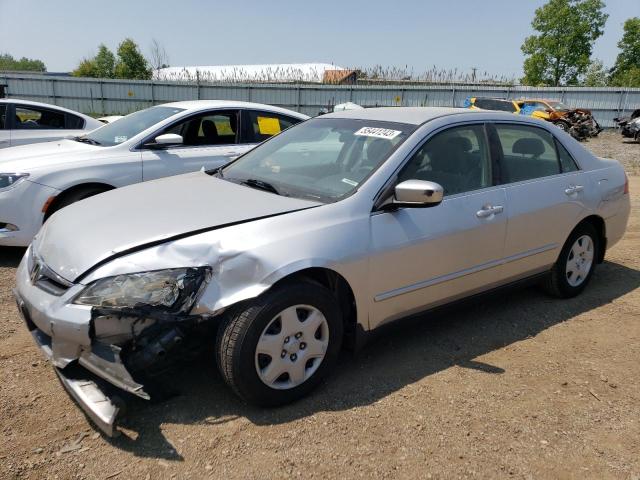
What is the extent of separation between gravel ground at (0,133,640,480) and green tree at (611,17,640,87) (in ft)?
175

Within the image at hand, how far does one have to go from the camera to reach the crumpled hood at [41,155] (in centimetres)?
502

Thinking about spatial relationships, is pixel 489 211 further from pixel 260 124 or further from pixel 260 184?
pixel 260 124

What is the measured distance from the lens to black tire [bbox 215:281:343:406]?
2582mm

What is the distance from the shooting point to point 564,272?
4.42 metres

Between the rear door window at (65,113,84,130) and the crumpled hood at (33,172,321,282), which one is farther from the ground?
the rear door window at (65,113,84,130)

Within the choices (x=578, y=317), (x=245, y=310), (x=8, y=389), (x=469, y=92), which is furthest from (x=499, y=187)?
(x=469, y=92)

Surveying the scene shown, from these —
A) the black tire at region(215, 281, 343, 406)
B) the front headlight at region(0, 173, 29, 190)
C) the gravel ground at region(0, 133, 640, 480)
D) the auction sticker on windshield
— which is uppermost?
the auction sticker on windshield

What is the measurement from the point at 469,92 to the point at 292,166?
25105 millimetres

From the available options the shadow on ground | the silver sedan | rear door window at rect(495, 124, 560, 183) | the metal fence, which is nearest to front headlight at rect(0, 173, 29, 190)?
the silver sedan

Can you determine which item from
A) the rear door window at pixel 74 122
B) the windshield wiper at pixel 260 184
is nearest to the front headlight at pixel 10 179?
the windshield wiper at pixel 260 184

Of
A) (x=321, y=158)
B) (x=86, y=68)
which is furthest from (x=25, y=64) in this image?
(x=321, y=158)

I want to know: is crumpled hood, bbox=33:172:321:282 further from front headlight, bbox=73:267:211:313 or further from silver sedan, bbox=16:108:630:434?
front headlight, bbox=73:267:211:313

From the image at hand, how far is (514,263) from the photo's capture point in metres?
3.89

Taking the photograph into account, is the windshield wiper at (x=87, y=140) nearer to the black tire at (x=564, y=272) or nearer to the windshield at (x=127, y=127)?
the windshield at (x=127, y=127)
